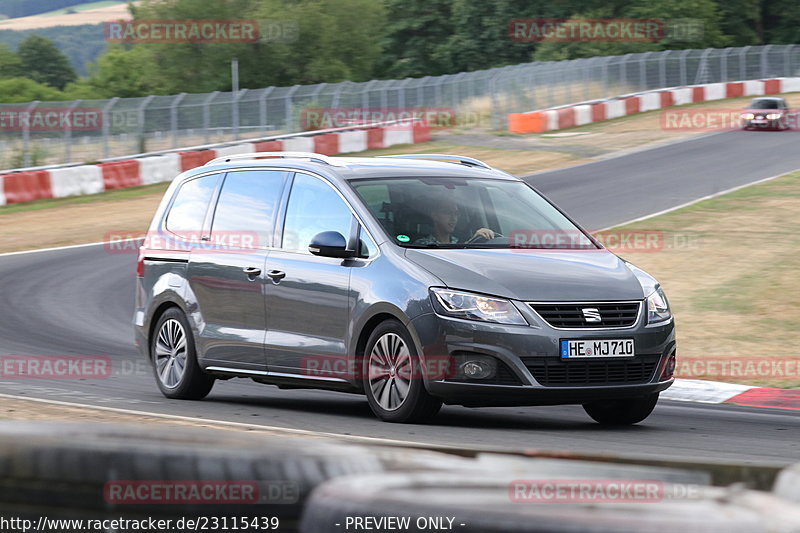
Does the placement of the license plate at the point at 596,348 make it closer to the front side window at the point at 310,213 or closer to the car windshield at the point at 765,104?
the front side window at the point at 310,213

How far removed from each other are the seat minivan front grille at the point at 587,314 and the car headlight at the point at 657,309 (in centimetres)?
19

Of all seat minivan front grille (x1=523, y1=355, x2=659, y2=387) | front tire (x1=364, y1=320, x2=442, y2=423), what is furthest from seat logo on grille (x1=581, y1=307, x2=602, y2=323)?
front tire (x1=364, y1=320, x2=442, y2=423)

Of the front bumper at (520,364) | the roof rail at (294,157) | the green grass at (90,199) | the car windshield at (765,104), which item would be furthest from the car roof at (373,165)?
the car windshield at (765,104)

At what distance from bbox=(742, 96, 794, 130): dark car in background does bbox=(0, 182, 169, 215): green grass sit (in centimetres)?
1942

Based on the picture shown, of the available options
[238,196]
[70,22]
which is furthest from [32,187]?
[70,22]

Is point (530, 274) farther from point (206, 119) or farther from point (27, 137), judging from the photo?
point (206, 119)

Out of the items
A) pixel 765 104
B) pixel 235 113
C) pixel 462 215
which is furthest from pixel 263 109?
pixel 462 215

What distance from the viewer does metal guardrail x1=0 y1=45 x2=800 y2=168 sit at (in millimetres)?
29781

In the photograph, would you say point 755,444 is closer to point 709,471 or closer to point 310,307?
point 310,307

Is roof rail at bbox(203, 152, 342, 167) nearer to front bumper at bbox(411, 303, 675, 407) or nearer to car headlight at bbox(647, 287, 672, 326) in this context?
front bumper at bbox(411, 303, 675, 407)

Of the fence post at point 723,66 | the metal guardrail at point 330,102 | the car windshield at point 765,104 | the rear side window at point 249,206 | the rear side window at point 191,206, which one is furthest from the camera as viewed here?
the fence post at point 723,66

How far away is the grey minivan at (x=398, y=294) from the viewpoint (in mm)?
7902

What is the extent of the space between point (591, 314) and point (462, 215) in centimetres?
134

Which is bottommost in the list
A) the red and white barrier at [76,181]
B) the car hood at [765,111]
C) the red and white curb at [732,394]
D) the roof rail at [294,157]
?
the red and white barrier at [76,181]
